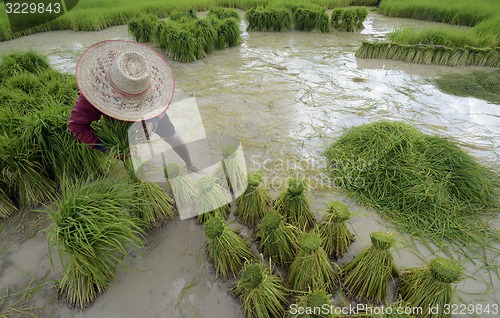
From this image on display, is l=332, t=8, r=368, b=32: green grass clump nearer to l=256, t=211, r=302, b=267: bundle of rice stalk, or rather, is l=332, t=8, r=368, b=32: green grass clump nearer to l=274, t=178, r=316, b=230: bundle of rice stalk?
l=274, t=178, r=316, b=230: bundle of rice stalk

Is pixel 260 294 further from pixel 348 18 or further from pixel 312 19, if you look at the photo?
pixel 348 18

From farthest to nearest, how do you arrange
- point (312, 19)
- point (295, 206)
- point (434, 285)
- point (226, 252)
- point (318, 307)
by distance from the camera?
1. point (312, 19)
2. point (295, 206)
3. point (226, 252)
4. point (434, 285)
5. point (318, 307)

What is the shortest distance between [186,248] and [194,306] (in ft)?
1.55

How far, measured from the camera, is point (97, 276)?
70.3 inches

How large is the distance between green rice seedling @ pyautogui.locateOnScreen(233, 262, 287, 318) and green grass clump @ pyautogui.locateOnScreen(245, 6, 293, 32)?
23.8ft

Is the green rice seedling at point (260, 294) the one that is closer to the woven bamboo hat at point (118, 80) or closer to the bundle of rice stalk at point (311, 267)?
the bundle of rice stalk at point (311, 267)

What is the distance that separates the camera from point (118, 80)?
1910 mm

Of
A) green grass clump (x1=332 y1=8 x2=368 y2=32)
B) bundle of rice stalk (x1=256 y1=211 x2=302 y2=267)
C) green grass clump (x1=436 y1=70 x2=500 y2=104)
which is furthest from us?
green grass clump (x1=332 y1=8 x2=368 y2=32)

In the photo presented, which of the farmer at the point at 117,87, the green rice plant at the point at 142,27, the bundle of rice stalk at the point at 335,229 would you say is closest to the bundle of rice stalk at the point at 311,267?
the bundle of rice stalk at the point at 335,229

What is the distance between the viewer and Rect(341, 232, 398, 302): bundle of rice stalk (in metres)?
1.71

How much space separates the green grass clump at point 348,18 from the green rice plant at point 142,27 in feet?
15.6

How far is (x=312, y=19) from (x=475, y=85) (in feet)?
14.1

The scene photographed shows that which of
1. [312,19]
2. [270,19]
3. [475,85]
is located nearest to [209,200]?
[475,85]

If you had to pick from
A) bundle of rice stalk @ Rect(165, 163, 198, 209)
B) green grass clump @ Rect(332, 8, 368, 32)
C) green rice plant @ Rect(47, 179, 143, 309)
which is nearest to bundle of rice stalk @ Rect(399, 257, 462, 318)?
bundle of rice stalk @ Rect(165, 163, 198, 209)
